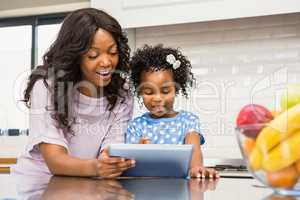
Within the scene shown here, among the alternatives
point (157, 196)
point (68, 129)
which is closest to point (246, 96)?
point (68, 129)

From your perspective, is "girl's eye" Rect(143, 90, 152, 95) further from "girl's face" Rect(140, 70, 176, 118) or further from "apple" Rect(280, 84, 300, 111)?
"apple" Rect(280, 84, 300, 111)

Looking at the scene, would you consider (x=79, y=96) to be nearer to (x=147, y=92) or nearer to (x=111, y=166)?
(x=147, y=92)

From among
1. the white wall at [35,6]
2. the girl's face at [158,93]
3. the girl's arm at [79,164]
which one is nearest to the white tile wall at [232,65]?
the white wall at [35,6]

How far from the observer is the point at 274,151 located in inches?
22.2

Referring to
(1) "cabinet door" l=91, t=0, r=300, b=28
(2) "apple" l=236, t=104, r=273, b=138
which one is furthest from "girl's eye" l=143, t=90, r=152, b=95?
(2) "apple" l=236, t=104, r=273, b=138

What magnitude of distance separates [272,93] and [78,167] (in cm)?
150

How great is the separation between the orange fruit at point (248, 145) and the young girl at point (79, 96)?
28.6 inches

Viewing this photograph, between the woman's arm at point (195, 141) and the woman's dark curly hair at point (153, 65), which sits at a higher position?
the woman's dark curly hair at point (153, 65)

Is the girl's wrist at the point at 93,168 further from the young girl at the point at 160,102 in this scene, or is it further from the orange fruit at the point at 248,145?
the orange fruit at the point at 248,145

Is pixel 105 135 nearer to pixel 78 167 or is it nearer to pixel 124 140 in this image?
pixel 124 140

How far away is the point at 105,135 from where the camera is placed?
4.83 feet

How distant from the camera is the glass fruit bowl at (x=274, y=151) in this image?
56 cm

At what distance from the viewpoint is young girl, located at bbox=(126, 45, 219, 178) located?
1.56 m

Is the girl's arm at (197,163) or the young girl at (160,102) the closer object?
the girl's arm at (197,163)
